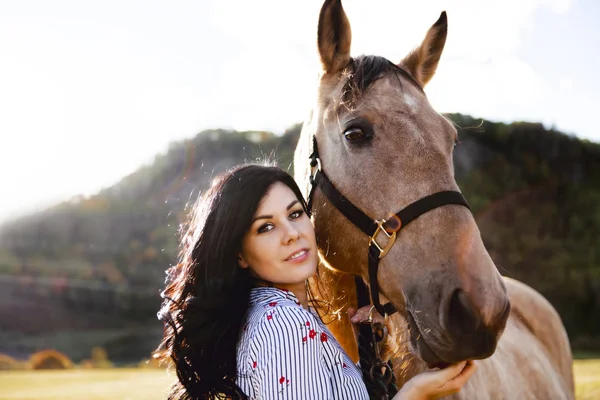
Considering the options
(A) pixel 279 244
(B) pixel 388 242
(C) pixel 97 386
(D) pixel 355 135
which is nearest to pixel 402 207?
Result: (B) pixel 388 242

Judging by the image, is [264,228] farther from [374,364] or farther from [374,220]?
[374,364]

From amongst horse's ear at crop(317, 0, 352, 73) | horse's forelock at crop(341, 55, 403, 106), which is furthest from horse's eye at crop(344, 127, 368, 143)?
horse's ear at crop(317, 0, 352, 73)

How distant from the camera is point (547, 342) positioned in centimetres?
477

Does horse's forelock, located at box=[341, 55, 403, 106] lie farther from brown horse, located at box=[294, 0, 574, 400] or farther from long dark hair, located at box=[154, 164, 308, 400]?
long dark hair, located at box=[154, 164, 308, 400]

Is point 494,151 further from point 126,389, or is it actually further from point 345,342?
point 345,342

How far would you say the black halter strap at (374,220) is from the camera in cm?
198

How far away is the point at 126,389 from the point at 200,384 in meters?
8.64

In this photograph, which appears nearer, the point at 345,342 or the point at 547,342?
the point at 345,342

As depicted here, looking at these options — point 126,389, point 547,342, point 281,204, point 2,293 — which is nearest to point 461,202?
point 281,204

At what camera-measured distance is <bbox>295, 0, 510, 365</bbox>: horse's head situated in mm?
1783

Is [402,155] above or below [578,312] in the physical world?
above

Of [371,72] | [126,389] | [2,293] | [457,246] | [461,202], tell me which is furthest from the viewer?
[2,293]

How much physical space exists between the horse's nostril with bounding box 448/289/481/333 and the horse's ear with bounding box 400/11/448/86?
142 cm

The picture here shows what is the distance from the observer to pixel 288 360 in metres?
1.75
